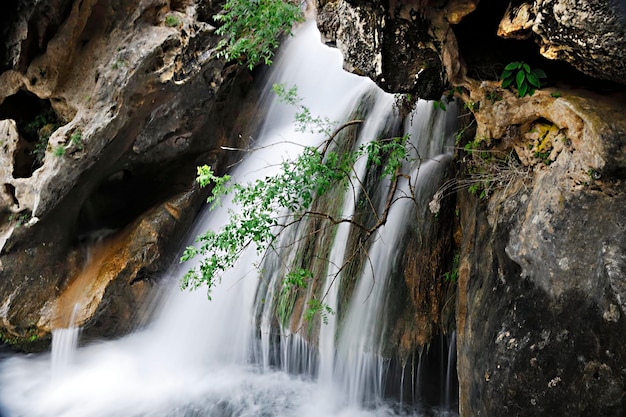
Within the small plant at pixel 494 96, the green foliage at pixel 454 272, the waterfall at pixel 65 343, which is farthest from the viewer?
the waterfall at pixel 65 343

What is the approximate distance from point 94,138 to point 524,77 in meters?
4.95

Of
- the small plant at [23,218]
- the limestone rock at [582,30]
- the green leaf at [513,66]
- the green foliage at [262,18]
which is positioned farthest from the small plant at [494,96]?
the small plant at [23,218]

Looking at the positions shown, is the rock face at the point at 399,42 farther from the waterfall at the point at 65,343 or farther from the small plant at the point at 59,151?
the waterfall at the point at 65,343

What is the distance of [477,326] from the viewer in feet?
10.9

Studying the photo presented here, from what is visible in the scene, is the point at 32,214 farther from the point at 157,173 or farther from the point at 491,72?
the point at 491,72

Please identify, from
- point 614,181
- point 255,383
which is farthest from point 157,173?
point 614,181

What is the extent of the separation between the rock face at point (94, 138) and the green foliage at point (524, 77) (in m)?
4.01

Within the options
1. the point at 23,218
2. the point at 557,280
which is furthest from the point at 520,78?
the point at 23,218

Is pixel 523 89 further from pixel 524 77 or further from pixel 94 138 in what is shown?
pixel 94 138

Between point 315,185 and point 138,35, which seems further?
point 138,35

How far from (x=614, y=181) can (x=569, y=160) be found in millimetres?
325

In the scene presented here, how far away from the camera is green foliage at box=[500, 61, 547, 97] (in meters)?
3.26

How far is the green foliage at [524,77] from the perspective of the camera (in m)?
3.26

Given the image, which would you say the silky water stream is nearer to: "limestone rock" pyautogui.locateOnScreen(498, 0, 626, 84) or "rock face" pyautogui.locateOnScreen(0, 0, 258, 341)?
"rock face" pyautogui.locateOnScreen(0, 0, 258, 341)
